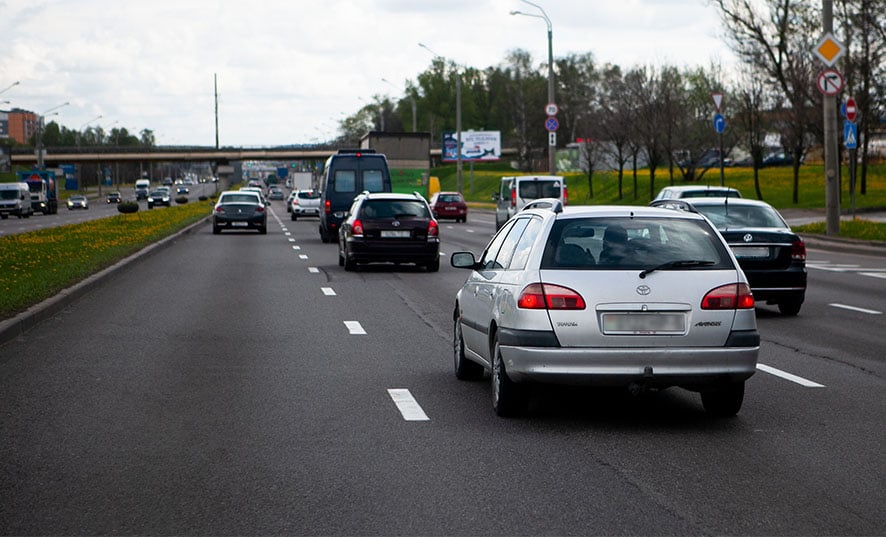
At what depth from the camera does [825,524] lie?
5934 mm

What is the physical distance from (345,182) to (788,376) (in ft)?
92.1

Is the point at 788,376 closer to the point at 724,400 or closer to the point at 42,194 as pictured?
the point at 724,400

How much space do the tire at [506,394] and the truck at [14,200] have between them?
248 feet

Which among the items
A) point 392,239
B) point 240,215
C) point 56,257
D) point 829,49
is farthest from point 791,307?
point 240,215

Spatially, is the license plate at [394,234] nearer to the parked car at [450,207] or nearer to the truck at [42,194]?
the parked car at [450,207]

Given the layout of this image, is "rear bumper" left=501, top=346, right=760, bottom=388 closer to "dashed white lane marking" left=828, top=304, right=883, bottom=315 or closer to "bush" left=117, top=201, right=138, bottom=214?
"dashed white lane marking" left=828, top=304, right=883, bottom=315

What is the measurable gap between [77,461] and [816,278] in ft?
57.7

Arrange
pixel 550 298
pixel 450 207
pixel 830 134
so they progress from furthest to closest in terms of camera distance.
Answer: pixel 450 207
pixel 830 134
pixel 550 298

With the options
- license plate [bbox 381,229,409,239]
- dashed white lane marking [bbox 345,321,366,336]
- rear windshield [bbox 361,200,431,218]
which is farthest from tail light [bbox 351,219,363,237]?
dashed white lane marking [bbox 345,321,366,336]

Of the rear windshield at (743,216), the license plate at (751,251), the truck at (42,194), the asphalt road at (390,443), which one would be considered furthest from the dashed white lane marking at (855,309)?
the truck at (42,194)

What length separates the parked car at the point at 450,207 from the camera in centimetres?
6088

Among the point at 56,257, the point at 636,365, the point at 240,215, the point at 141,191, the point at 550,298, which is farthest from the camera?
the point at 141,191

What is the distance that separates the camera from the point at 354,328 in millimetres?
15055

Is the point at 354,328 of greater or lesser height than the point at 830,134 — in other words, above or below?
below
